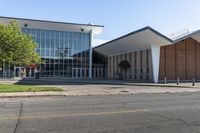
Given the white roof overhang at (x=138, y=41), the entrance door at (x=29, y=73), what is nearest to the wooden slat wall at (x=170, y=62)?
the white roof overhang at (x=138, y=41)

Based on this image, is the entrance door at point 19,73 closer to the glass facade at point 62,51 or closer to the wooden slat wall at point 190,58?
the glass facade at point 62,51

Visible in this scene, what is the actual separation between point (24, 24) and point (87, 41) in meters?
13.3

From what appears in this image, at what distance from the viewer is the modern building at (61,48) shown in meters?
62.0

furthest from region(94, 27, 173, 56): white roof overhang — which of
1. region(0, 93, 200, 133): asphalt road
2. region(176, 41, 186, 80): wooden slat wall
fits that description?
region(0, 93, 200, 133): asphalt road

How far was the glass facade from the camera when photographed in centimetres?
6269

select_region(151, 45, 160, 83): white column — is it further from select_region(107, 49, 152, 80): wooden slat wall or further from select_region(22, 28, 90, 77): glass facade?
select_region(22, 28, 90, 77): glass facade

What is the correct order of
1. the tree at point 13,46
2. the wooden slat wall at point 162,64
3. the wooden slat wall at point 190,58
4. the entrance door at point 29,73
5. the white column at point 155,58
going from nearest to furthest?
the tree at point 13,46
the white column at point 155,58
the wooden slat wall at point 162,64
the wooden slat wall at point 190,58
the entrance door at point 29,73

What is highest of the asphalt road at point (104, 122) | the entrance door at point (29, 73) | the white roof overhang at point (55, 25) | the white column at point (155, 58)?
the white roof overhang at point (55, 25)

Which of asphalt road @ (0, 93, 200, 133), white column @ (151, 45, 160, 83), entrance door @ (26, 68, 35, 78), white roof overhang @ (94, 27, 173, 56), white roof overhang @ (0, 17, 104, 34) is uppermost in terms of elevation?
white roof overhang @ (0, 17, 104, 34)

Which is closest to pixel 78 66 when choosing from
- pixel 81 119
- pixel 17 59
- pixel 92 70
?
pixel 92 70

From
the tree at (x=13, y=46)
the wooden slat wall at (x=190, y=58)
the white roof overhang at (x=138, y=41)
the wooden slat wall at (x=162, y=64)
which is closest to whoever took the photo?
the tree at (x=13, y=46)

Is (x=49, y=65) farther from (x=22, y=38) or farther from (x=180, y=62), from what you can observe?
(x=22, y=38)

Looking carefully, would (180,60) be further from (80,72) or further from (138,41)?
(80,72)

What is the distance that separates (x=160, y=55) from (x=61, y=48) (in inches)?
982
